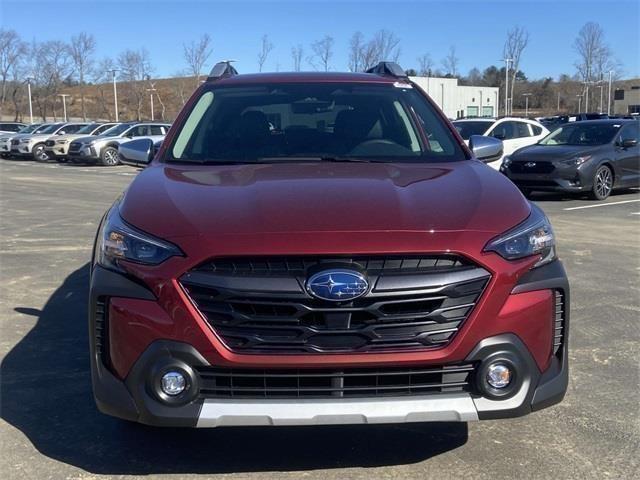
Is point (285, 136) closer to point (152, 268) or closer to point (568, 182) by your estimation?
point (152, 268)

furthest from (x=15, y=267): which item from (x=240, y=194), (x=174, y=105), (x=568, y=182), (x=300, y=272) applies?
(x=174, y=105)

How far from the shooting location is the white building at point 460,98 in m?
56.9

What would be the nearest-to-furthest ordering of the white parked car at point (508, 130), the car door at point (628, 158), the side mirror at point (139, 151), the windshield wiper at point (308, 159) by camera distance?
the windshield wiper at point (308, 159), the side mirror at point (139, 151), the car door at point (628, 158), the white parked car at point (508, 130)

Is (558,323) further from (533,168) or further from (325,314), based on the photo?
(533,168)

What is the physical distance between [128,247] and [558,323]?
Answer: 5.97 ft

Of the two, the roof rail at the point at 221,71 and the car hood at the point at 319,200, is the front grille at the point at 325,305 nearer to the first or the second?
the car hood at the point at 319,200

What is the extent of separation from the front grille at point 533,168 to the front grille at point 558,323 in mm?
10804

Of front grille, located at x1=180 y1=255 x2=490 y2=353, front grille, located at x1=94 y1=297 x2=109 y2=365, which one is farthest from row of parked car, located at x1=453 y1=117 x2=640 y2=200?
front grille, located at x1=94 y1=297 x2=109 y2=365

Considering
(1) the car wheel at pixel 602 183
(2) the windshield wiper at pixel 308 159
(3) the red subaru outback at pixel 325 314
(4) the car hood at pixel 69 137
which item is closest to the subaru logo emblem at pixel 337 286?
(3) the red subaru outback at pixel 325 314

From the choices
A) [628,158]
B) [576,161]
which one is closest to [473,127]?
[628,158]

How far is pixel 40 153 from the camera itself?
29312mm

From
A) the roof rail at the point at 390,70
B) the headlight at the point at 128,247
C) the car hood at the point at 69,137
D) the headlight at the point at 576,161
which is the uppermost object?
the roof rail at the point at 390,70

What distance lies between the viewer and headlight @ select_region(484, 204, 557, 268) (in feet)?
9.14

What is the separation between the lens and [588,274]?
6.81 meters
